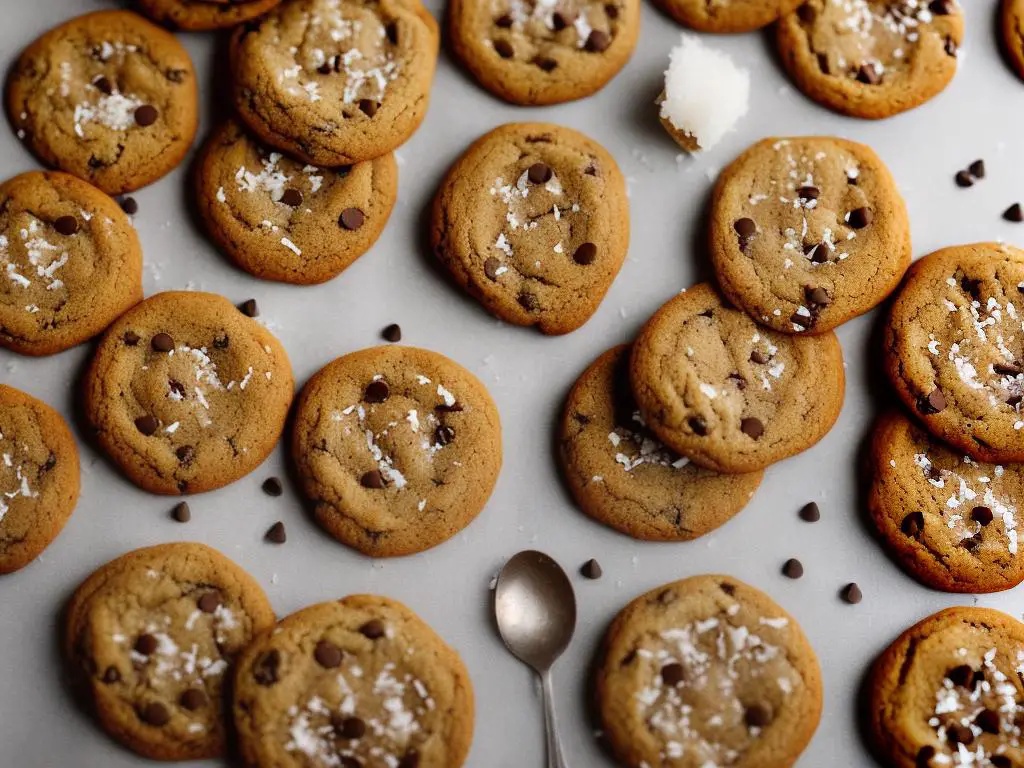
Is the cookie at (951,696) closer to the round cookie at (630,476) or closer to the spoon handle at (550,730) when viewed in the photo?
the round cookie at (630,476)

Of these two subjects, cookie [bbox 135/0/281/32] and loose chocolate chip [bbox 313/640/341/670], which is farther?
cookie [bbox 135/0/281/32]

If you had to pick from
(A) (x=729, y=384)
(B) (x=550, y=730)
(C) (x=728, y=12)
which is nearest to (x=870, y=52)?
(C) (x=728, y=12)

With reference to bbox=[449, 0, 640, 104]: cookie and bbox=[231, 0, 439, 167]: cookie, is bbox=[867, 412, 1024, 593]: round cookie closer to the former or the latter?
bbox=[449, 0, 640, 104]: cookie

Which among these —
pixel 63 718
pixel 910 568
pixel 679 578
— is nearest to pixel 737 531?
pixel 679 578

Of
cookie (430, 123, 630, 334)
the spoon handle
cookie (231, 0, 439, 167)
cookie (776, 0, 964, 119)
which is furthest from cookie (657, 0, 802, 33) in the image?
the spoon handle

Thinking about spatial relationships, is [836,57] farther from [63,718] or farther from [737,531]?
[63,718]

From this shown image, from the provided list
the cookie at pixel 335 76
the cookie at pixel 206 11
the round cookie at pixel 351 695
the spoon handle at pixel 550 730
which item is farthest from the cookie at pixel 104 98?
the spoon handle at pixel 550 730
